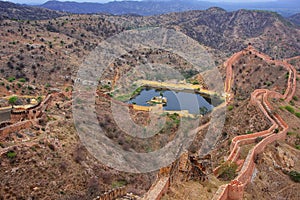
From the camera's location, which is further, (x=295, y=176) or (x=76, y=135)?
(x=76, y=135)

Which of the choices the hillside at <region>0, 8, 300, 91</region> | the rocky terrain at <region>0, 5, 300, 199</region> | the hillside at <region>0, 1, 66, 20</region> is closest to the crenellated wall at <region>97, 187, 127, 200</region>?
the rocky terrain at <region>0, 5, 300, 199</region>

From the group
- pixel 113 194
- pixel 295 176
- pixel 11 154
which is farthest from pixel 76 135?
pixel 295 176

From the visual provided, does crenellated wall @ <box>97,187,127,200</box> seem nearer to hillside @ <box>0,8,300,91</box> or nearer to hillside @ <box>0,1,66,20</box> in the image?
hillside @ <box>0,8,300,91</box>

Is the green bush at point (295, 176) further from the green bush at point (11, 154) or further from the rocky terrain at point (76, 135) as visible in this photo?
the green bush at point (11, 154)

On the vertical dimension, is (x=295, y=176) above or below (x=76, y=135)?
above

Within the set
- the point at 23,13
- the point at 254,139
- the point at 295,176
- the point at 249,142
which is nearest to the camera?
the point at 295,176

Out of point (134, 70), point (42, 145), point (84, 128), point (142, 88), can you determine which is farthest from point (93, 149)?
point (134, 70)

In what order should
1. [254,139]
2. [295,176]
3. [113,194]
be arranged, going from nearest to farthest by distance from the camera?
[113,194] < [295,176] < [254,139]

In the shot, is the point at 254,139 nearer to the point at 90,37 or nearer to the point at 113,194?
the point at 113,194

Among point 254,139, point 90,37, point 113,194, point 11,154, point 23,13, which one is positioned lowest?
point 113,194

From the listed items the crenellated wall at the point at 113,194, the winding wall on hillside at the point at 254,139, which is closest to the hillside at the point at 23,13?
the winding wall on hillside at the point at 254,139

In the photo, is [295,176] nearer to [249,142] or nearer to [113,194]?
[249,142]
